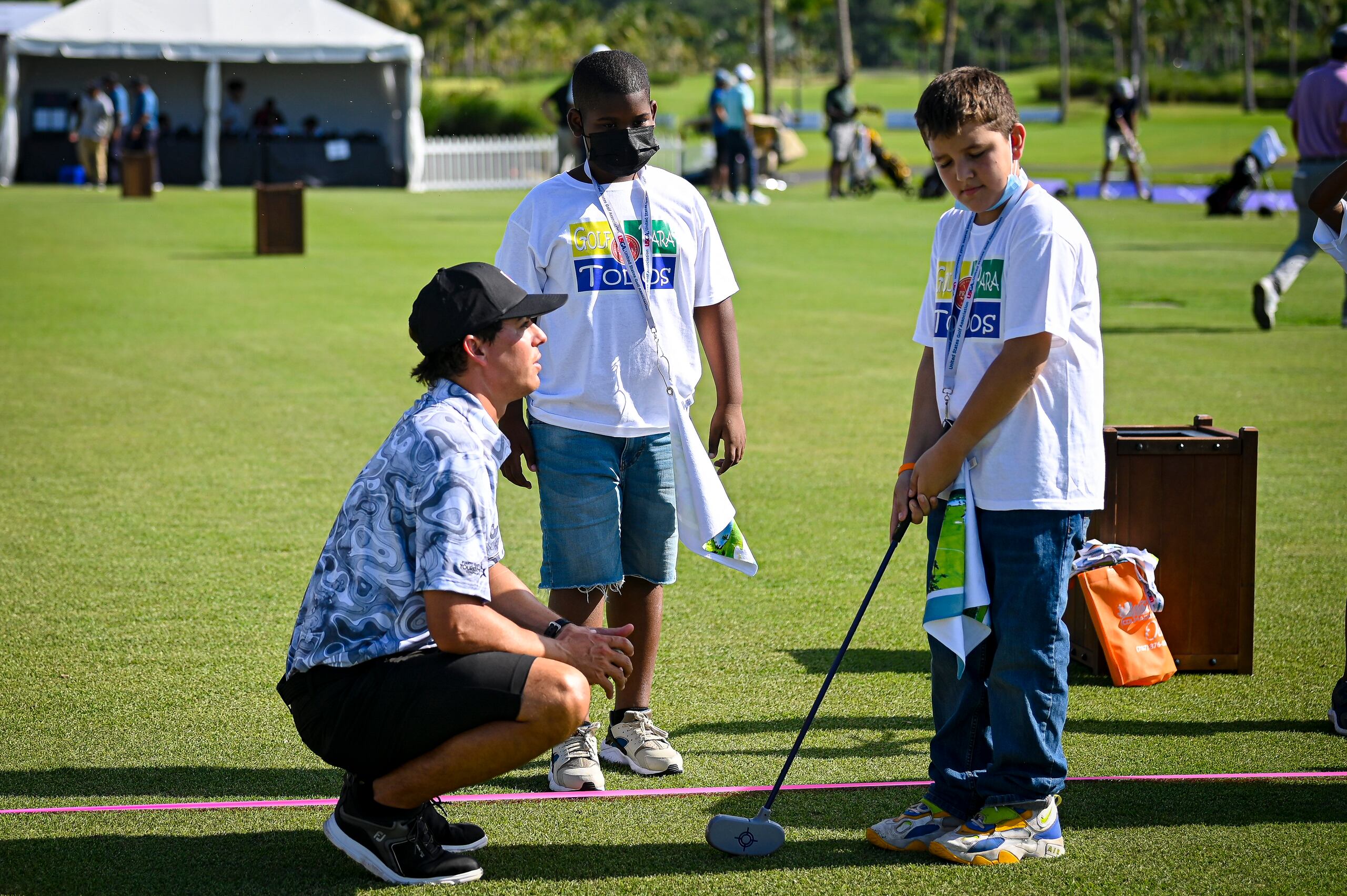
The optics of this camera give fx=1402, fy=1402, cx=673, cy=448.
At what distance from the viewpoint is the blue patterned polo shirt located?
3268mm

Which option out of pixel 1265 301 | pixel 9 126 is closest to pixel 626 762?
pixel 1265 301

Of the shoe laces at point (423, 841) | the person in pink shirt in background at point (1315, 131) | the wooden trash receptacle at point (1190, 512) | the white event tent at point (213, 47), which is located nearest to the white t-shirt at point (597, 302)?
the shoe laces at point (423, 841)

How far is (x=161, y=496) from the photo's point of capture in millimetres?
7605

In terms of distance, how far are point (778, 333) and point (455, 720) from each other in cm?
1047

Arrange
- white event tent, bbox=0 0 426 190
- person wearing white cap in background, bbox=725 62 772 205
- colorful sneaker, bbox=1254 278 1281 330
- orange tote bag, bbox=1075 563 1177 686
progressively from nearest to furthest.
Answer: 1. orange tote bag, bbox=1075 563 1177 686
2. colorful sneaker, bbox=1254 278 1281 330
3. person wearing white cap in background, bbox=725 62 772 205
4. white event tent, bbox=0 0 426 190

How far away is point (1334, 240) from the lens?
14.9 feet

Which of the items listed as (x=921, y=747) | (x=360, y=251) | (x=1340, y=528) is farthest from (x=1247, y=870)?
(x=360, y=251)

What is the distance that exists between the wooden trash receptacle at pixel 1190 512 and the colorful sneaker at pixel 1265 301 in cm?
864

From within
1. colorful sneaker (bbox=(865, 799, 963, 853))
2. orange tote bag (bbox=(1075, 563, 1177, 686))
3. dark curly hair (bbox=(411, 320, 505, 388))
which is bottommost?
colorful sneaker (bbox=(865, 799, 963, 853))

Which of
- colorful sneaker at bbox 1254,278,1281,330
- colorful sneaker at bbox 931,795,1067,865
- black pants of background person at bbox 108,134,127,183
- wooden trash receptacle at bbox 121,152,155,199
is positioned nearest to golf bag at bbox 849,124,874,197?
wooden trash receptacle at bbox 121,152,155,199

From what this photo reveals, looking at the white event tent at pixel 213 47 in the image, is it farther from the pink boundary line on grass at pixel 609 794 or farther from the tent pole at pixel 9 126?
the pink boundary line on grass at pixel 609 794

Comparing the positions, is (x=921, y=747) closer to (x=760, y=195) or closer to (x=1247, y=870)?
(x=1247, y=870)

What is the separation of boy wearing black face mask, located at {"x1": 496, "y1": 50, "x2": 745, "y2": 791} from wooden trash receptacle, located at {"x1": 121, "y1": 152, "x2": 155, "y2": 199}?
2596cm

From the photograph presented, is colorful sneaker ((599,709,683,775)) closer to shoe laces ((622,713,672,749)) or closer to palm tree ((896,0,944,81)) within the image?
shoe laces ((622,713,672,749))
